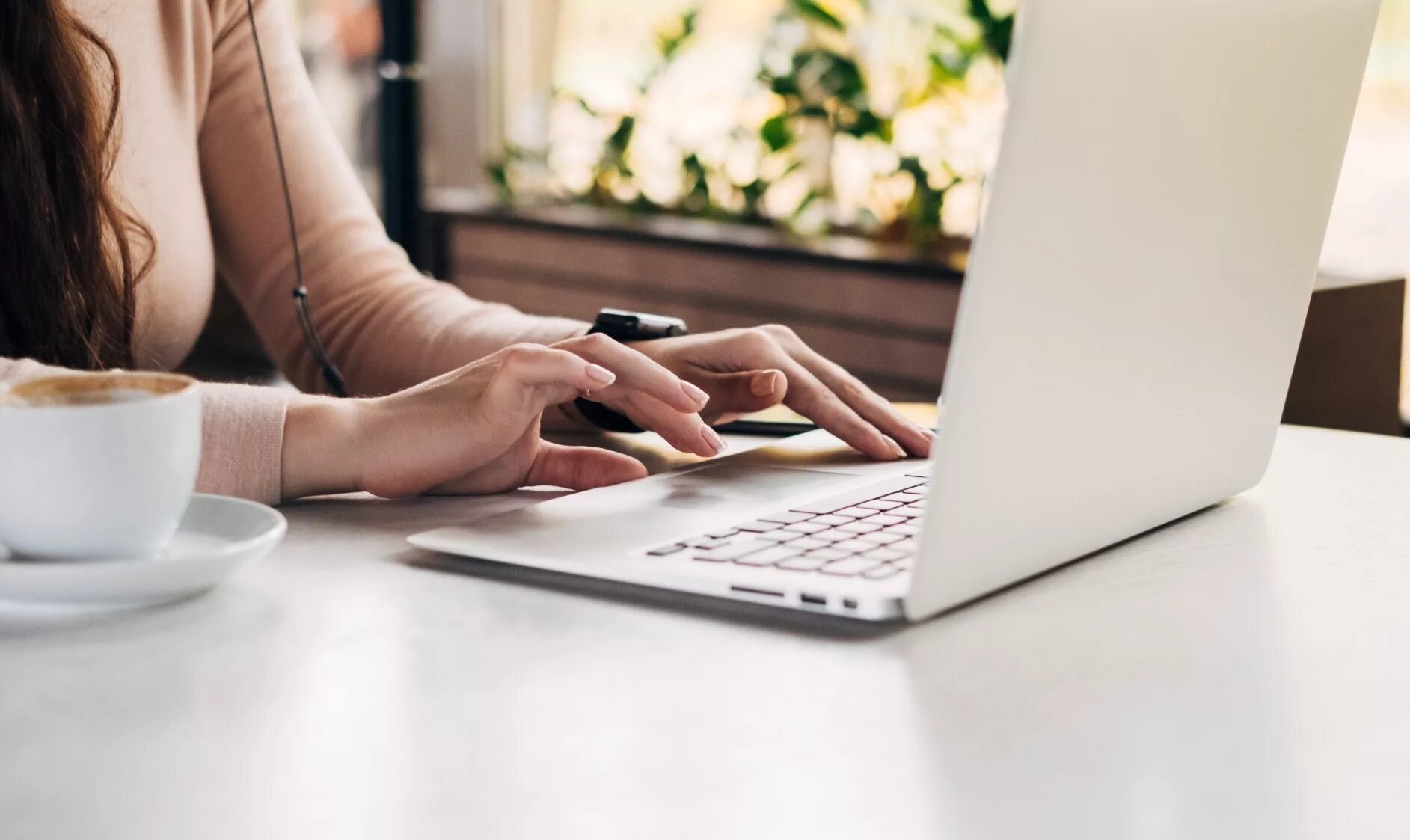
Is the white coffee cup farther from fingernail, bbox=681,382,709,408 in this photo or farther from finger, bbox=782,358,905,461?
finger, bbox=782,358,905,461

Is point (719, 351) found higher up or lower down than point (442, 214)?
higher up

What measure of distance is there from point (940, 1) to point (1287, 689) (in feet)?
9.72

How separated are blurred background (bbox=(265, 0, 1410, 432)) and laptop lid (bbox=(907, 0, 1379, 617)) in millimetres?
2232

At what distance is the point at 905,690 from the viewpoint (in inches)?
20.6

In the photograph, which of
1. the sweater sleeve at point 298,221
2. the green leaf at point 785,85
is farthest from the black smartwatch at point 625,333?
the green leaf at point 785,85

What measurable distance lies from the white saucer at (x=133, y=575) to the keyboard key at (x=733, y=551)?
195 mm

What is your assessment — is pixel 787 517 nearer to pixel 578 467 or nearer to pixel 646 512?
pixel 646 512

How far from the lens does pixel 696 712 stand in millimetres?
502

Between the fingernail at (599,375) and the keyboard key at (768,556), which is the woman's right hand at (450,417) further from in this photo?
the keyboard key at (768,556)

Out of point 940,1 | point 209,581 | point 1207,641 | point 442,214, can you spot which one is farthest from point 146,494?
point 442,214

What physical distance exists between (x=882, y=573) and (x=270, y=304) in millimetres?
844

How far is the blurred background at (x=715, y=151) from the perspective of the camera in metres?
3.08

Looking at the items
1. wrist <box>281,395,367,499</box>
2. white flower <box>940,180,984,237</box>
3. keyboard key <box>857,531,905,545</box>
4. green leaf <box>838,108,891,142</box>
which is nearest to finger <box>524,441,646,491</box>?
wrist <box>281,395,367,499</box>

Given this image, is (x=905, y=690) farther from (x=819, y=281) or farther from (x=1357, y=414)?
(x=819, y=281)
